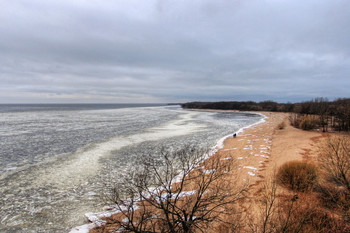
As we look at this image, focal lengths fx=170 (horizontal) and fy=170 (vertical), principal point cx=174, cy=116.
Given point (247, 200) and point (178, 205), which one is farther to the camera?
point (247, 200)

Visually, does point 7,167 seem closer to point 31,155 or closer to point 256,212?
point 31,155

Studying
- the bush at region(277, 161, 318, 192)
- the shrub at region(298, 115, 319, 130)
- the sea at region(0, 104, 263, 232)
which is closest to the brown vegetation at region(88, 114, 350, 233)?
the bush at region(277, 161, 318, 192)

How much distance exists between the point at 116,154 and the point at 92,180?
4.38 meters

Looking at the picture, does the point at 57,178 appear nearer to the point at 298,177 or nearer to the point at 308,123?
the point at 298,177

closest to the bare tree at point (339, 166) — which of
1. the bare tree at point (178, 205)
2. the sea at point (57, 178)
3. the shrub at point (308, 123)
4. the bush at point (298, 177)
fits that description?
the bush at point (298, 177)

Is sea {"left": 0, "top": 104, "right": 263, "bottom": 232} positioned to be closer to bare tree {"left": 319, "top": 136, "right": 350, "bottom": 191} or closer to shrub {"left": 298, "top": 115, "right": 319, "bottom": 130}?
bare tree {"left": 319, "top": 136, "right": 350, "bottom": 191}

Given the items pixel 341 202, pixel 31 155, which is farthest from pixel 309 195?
pixel 31 155

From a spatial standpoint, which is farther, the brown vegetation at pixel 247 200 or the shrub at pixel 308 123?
the shrub at pixel 308 123

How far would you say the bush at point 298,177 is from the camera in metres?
6.67

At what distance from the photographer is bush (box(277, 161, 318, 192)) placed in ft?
21.9

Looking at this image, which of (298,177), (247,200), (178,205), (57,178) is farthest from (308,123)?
(57,178)

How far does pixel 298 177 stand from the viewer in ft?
22.1

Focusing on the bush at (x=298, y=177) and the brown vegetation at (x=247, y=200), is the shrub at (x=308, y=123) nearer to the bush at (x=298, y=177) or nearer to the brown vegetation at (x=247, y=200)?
the brown vegetation at (x=247, y=200)

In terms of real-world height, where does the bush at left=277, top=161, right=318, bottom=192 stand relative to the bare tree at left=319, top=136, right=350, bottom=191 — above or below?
below
